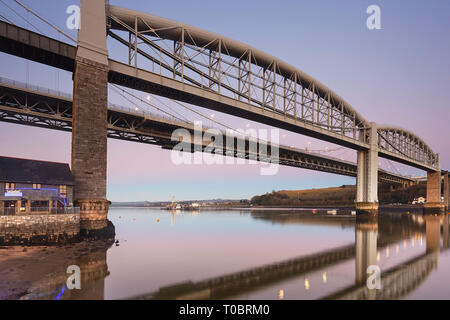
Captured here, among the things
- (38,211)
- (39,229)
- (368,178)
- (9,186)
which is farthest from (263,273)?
(368,178)

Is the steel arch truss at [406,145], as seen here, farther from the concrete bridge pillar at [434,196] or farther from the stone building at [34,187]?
the stone building at [34,187]

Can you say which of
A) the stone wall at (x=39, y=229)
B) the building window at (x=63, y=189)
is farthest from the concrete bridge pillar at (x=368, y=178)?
the building window at (x=63, y=189)

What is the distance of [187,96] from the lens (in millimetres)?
37344

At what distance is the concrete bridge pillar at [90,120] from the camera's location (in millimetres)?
26234

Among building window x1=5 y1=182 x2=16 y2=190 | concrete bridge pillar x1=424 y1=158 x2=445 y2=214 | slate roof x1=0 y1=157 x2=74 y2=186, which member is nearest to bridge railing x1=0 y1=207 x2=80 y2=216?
building window x1=5 y1=182 x2=16 y2=190

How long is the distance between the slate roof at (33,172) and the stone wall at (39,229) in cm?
314

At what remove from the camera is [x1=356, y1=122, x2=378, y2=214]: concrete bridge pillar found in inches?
2660

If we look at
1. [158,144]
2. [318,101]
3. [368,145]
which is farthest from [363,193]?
[158,144]

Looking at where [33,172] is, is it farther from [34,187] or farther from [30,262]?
[30,262]

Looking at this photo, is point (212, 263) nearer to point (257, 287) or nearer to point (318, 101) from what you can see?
point (257, 287)

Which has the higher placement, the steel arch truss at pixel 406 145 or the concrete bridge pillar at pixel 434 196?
the steel arch truss at pixel 406 145

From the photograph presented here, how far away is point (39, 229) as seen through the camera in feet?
74.6

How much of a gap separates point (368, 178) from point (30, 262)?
67580mm
